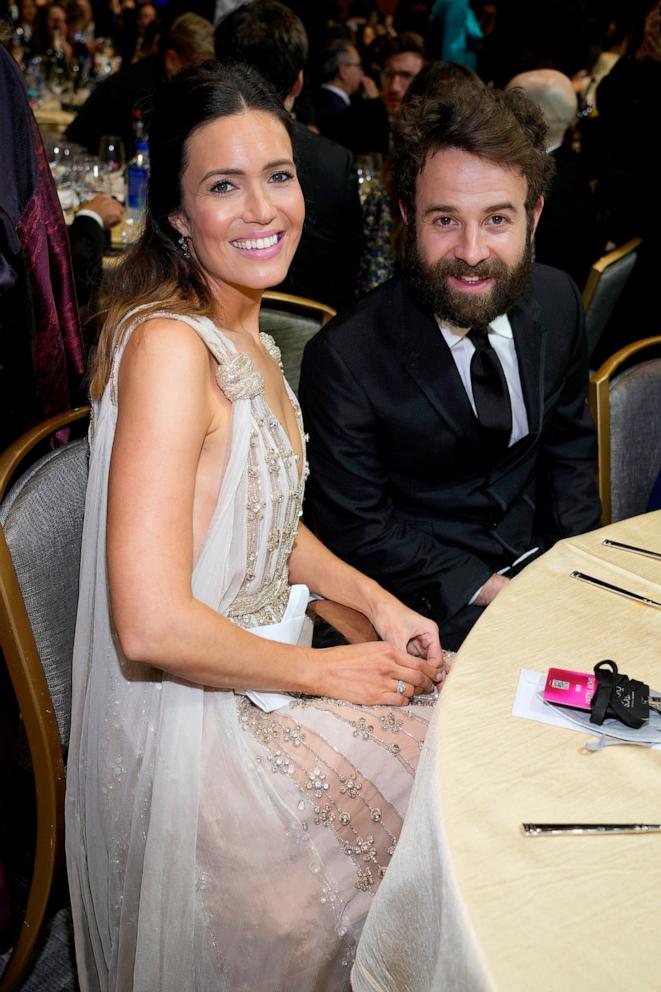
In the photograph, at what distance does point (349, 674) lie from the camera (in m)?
1.62

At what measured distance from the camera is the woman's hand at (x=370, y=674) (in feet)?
5.26

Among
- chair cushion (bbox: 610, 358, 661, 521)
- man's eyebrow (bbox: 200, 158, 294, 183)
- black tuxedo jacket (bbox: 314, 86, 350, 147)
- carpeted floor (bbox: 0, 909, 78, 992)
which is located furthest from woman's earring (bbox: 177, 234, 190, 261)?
black tuxedo jacket (bbox: 314, 86, 350, 147)

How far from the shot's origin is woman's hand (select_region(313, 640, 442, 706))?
5.26 feet

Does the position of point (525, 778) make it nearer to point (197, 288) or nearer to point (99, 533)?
point (99, 533)

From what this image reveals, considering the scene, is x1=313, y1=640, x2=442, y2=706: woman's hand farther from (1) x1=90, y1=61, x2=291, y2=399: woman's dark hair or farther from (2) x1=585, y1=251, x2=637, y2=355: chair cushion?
(2) x1=585, y1=251, x2=637, y2=355: chair cushion

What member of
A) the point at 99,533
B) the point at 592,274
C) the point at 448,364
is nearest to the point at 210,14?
the point at 592,274

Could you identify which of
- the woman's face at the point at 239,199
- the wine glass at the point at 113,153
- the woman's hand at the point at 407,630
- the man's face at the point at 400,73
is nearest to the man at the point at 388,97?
the man's face at the point at 400,73

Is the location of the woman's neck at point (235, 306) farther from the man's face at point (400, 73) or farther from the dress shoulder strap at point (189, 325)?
the man's face at point (400, 73)

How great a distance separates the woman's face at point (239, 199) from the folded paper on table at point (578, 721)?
811 mm

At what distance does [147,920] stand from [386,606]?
672 mm

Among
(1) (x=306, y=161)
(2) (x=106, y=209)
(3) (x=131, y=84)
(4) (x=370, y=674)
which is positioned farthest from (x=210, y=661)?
(3) (x=131, y=84)

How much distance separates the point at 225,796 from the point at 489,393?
1.05 metres

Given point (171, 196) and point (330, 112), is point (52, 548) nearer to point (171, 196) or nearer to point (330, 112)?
point (171, 196)

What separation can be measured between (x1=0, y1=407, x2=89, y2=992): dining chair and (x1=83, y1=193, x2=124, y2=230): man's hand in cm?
164
